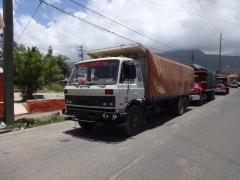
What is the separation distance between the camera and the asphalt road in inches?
162

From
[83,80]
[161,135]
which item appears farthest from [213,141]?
[83,80]

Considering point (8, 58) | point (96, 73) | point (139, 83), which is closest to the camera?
point (96, 73)

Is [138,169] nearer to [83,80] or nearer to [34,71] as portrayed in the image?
[83,80]

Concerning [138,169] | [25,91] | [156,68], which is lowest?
[138,169]

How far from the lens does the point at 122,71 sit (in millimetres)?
6402

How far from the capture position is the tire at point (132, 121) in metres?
6.52

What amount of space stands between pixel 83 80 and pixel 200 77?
1319 cm

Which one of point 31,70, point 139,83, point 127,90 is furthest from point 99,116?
point 31,70

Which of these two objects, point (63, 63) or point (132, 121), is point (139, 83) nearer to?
point (132, 121)

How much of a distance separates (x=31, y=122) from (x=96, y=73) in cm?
360

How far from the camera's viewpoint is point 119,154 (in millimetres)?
5180

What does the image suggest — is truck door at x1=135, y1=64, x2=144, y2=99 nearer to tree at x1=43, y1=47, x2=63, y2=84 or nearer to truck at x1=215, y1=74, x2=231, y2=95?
tree at x1=43, y1=47, x2=63, y2=84

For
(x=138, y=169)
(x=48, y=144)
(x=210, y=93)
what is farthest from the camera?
(x=210, y=93)

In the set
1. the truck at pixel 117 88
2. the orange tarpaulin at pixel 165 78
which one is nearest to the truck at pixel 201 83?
the orange tarpaulin at pixel 165 78
